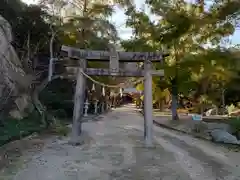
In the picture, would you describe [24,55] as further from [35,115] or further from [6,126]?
[6,126]

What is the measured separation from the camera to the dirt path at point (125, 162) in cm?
556

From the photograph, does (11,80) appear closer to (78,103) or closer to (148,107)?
(78,103)

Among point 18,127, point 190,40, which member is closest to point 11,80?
point 18,127

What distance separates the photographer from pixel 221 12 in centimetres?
609

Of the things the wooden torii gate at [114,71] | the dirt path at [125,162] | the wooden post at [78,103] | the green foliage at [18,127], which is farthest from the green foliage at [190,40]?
the green foliage at [18,127]

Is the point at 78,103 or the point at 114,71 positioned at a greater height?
the point at 114,71

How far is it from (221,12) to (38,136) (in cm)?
628

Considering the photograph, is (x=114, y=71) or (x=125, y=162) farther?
(x=114, y=71)

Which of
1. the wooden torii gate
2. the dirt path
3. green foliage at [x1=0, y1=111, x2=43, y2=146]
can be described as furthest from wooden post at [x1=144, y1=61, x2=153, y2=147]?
green foliage at [x1=0, y1=111, x2=43, y2=146]

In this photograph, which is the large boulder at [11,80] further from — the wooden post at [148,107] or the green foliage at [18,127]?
the wooden post at [148,107]

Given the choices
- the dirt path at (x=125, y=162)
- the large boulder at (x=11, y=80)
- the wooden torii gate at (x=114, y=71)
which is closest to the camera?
the dirt path at (x=125, y=162)

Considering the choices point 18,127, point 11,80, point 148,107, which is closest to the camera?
point 148,107

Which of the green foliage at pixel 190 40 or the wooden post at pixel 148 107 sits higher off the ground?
the green foliage at pixel 190 40

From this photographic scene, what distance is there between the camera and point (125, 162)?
6.58 m
